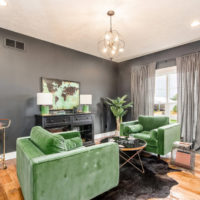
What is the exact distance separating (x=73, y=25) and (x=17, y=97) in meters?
1.99

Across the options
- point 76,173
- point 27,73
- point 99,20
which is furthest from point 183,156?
point 27,73

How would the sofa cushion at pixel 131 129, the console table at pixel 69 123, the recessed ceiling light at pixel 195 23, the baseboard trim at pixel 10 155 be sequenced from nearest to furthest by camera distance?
the recessed ceiling light at pixel 195 23
the baseboard trim at pixel 10 155
the console table at pixel 69 123
the sofa cushion at pixel 131 129

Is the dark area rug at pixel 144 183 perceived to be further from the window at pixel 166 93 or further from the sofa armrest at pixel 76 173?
the window at pixel 166 93

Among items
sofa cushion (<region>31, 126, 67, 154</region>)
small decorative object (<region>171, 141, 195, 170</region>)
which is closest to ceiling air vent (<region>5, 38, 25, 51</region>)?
sofa cushion (<region>31, 126, 67, 154</region>)

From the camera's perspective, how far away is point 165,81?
4.38 metres

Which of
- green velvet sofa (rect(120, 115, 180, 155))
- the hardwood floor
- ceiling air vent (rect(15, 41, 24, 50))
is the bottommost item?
the hardwood floor

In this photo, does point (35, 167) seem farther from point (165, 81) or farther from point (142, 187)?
point (165, 81)

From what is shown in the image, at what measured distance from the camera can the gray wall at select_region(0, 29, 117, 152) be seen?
3.09 meters

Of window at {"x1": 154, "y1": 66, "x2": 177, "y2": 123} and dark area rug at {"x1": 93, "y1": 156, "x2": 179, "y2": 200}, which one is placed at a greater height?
window at {"x1": 154, "y1": 66, "x2": 177, "y2": 123}

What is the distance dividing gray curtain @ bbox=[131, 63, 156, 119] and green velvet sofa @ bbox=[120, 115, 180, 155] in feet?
2.74

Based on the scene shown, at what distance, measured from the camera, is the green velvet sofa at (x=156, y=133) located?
9.33ft

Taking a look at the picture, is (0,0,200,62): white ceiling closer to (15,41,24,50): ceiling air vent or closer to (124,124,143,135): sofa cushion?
(15,41,24,50): ceiling air vent

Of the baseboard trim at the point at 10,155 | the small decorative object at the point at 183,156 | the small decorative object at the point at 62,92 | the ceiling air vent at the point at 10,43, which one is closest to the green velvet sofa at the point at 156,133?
the small decorative object at the point at 183,156

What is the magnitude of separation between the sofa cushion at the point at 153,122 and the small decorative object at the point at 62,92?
1.99m
